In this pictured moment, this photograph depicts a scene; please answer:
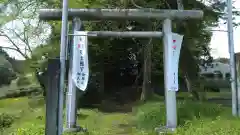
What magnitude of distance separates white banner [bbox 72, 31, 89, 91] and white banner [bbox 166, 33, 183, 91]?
222cm

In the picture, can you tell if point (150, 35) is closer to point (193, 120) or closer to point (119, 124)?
point (193, 120)

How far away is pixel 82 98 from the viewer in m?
16.8

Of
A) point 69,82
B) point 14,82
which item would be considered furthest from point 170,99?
point 14,82

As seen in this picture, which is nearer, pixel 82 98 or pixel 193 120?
pixel 193 120

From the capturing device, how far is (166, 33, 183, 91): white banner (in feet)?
27.2

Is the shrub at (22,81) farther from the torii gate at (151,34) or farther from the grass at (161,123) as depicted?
the torii gate at (151,34)

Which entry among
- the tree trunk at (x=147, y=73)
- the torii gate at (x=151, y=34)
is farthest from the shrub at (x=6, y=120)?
the tree trunk at (x=147, y=73)

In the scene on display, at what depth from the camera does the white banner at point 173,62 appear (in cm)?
828

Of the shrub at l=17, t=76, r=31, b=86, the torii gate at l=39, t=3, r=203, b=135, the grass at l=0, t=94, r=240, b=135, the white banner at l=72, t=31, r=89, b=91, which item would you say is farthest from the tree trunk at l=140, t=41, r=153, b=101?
the white banner at l=72, t=31, r=89, b=91

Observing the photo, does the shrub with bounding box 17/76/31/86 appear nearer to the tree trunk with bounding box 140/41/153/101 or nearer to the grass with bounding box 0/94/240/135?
the grass with bounding box 0/94/240/135

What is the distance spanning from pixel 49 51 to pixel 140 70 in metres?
7.03

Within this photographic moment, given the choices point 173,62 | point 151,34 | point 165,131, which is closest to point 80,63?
point 151,34

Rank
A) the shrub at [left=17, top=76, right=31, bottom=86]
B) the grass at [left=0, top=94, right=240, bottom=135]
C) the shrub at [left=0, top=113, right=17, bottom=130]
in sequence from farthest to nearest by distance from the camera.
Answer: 1. the shrub at [left=17, top=76, right=31, bottom=86]
2. the shrub at [left=0, top=113, right=17, bottom=130]
3. the grass at [left=0, top=94, right=240, bottom=135]

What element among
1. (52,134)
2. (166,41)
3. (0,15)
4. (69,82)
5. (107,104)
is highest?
(0,15)
